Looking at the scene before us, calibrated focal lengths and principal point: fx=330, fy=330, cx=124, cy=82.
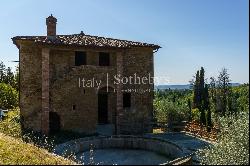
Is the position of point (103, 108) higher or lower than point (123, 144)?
higher

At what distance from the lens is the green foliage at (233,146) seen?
388 inches

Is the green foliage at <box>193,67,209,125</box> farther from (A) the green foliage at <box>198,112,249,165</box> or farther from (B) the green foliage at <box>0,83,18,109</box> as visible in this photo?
(A) the green foliage at <box>198,112,249,165</box>

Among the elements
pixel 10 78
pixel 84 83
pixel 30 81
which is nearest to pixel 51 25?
pixel 30 81

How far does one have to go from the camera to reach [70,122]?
21.3 meters

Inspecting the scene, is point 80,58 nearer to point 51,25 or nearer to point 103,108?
point 51,25

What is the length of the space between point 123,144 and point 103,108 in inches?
157

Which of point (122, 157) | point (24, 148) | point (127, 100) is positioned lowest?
point (122, 157)

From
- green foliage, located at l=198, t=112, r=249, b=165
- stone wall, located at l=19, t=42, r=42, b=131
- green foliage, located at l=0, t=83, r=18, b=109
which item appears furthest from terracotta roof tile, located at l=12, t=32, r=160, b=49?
green foliage, located at l=0, t=83, r=18, b=109

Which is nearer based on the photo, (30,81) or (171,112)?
(30,81)

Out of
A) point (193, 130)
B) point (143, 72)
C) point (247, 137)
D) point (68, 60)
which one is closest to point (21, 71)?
point (68, 60)

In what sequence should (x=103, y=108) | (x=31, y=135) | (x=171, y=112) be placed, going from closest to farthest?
(x=31, y=135)
(x=103, y=108)
(x=171, y=112)

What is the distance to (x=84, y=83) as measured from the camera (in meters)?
21.5

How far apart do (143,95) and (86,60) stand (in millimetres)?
4794

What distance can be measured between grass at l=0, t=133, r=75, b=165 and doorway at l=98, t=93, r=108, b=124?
7.51 metres
